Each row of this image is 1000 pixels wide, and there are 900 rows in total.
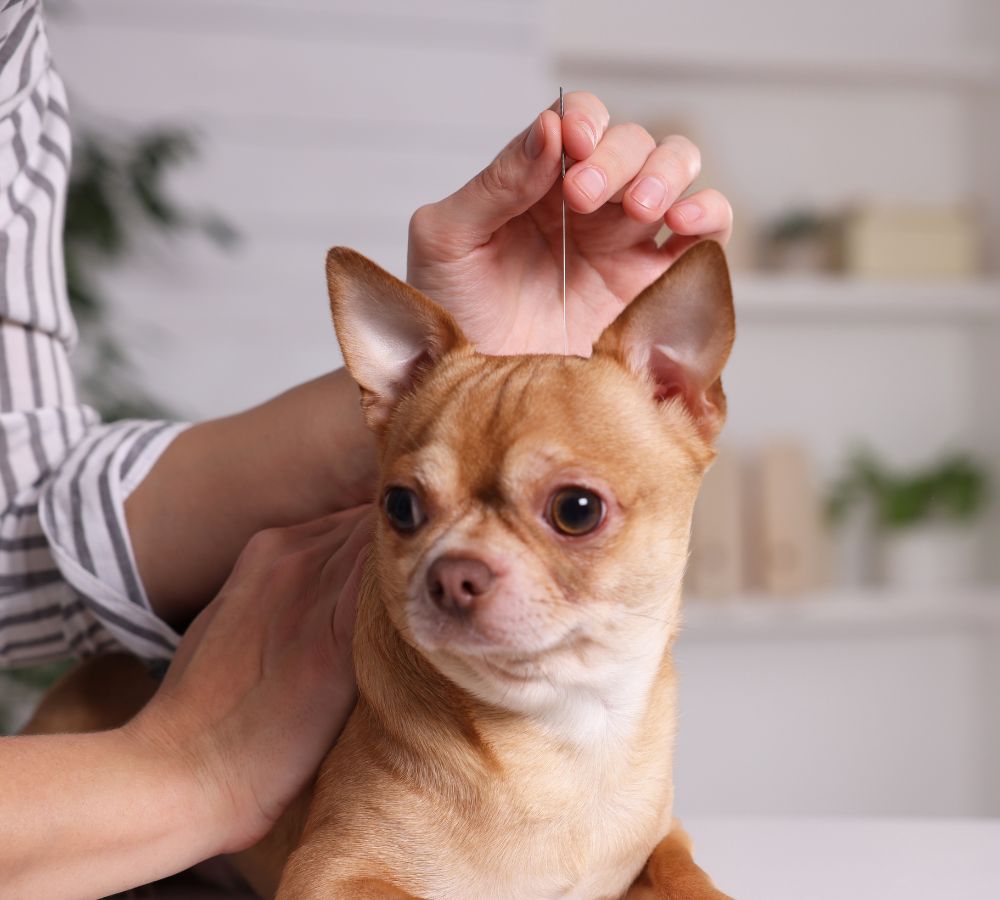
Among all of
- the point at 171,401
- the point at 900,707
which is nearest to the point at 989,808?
the point at 900,707

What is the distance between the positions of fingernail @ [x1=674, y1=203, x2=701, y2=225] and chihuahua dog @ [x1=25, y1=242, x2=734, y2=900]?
0.16 meters

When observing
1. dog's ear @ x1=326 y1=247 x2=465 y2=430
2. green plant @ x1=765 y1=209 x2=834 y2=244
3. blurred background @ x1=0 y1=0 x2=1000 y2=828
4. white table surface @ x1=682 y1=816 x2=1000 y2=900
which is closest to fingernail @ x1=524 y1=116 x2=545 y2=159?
dog's ear @ x1=326 y1=247 x2=465 y2=430

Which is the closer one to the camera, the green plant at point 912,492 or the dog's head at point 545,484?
the dog's head at point 545,484

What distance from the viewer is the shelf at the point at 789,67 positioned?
3.06 metres

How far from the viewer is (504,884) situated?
34.5 inches

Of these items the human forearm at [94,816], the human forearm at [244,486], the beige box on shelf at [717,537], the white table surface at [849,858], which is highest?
the human forearm at [244,486]

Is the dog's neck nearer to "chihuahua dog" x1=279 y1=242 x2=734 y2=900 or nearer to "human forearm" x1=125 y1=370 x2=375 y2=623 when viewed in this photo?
"chihuahua dog" x1=279 y1=242 x2=734 y2=900

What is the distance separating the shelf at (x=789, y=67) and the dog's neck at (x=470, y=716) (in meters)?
2.42

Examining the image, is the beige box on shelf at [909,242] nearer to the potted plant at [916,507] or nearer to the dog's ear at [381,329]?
the potted plant at [916,507]

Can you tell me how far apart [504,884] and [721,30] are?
114 inches

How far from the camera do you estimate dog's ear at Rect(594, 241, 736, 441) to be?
88 centimetres

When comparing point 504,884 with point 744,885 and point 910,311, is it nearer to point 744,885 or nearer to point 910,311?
point 744,885

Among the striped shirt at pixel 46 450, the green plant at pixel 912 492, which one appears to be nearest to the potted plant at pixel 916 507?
the green plant at pixel 912 492

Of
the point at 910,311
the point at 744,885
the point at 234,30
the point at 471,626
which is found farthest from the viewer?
the point at 910,311
